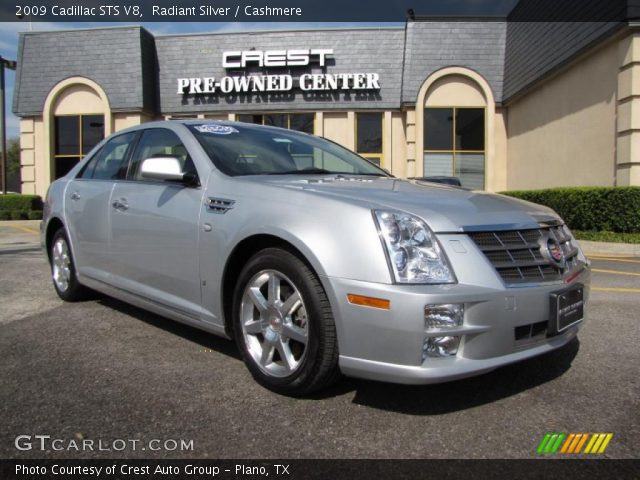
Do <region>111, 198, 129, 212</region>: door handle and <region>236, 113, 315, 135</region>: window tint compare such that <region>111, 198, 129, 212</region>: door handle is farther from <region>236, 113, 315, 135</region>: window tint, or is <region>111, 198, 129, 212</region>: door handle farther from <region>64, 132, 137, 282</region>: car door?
<region>236, 113, 315, 135</region>: window tint

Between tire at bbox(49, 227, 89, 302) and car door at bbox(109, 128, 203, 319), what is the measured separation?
969mm

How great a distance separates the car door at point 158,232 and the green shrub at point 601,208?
922cm

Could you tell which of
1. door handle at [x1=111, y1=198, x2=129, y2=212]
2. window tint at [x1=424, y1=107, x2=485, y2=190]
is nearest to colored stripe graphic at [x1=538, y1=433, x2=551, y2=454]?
door handle at [x1=111, y1=198, x2=129, y2=212]

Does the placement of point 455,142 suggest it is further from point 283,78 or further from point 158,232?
point 158,232

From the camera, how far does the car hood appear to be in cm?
241

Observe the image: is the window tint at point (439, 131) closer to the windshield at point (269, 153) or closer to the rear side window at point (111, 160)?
the windshield at point (269, 153)

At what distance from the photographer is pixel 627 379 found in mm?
2881

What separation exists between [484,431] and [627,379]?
1167mm

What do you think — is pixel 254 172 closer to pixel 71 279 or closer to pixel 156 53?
pixel 71 279

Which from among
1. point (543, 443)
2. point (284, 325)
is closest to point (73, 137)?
point (284, 325)

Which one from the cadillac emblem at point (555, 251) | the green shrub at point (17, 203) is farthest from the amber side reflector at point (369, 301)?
the green shrub at point (17, 203)

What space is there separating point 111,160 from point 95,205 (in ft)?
1.38

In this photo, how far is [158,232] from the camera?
3348 mm

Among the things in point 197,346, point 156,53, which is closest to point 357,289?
point 197,346
